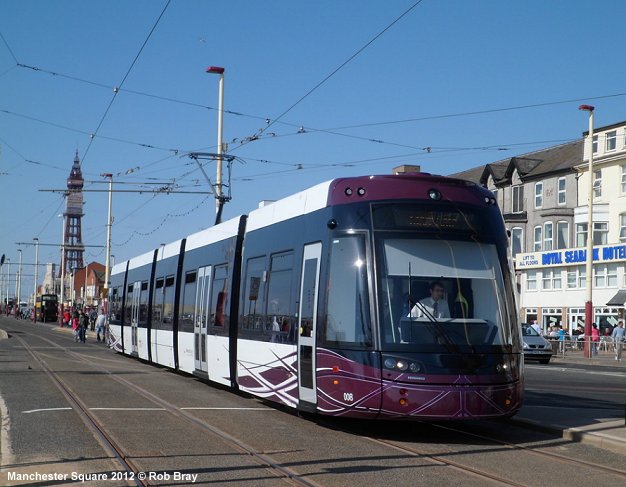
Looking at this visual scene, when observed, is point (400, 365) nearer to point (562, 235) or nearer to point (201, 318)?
point (201, 318)

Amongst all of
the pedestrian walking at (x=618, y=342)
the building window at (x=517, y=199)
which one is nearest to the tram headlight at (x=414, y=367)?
the pedestrian walking at (x=618, y=342)

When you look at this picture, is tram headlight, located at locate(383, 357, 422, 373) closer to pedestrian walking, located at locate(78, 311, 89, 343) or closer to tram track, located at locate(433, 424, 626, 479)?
tram track, located at locate(433, 424, 626, 479)

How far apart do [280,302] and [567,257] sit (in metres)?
45.0

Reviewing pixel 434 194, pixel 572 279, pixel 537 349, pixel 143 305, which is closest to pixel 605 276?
pixel 572 279

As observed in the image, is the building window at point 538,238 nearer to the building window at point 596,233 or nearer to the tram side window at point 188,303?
the building window at point 596,233

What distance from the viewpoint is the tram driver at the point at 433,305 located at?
11977mm

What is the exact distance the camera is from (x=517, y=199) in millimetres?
62062

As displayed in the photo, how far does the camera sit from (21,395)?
17094mm

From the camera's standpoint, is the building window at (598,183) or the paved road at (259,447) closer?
the paved road at (259,447)

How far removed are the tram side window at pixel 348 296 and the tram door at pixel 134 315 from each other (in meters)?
16.5

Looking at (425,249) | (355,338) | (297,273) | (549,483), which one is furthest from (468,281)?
(549,483)

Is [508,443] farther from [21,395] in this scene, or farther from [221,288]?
[21,395]

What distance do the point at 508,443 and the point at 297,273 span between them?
3.80 m

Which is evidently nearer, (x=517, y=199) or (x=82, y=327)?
(x=82, y=327)
